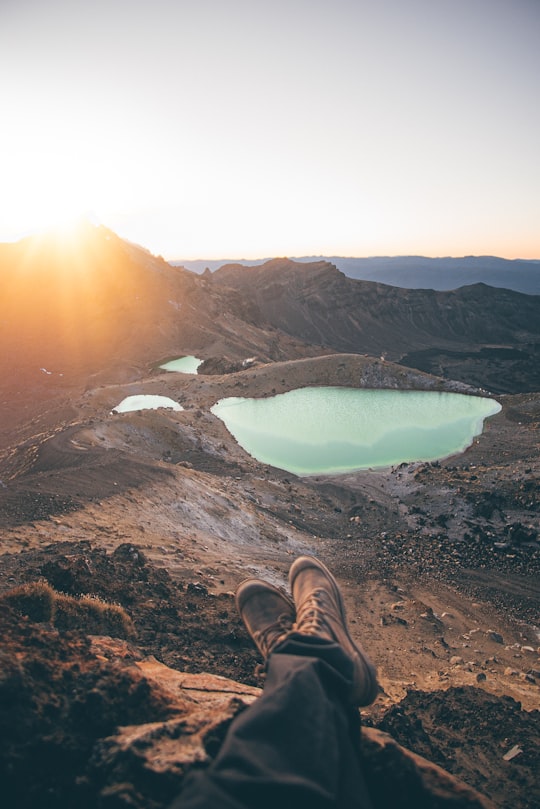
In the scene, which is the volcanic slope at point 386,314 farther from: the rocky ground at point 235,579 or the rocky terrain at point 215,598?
the rocky ground at point 235,579

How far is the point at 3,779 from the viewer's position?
104 inches

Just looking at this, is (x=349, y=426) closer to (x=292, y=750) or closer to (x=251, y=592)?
(x=251, y=592)

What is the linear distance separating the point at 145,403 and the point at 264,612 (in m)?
28.3

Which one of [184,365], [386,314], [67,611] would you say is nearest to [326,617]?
[67,611]

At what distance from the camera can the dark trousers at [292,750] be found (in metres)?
2.18

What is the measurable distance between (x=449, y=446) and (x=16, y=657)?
24072 mm

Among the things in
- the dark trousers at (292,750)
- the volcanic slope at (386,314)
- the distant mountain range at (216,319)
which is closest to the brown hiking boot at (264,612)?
the dark trousers at (292,750)

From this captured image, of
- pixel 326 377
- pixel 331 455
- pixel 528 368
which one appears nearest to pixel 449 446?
pixel 331 455

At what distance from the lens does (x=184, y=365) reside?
51469mm

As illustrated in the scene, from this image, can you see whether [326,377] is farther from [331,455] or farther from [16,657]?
[16,657]

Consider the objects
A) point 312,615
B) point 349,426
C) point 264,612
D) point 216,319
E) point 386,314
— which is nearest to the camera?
point 312,615

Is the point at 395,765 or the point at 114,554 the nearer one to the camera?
the point at 395,765

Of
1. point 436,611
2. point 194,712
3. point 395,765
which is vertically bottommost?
point 436,611

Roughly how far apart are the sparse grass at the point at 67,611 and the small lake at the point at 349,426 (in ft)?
49.0
